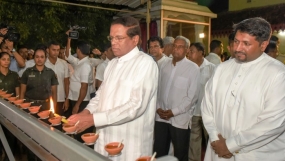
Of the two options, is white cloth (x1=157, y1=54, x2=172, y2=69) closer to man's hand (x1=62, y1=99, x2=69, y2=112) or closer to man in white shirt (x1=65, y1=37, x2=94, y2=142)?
man in white shirt (x1=65, y1=37, x2=94, y2=142)

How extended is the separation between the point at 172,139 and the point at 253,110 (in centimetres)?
195

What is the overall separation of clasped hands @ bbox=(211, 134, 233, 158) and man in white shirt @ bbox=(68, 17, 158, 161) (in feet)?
1.82

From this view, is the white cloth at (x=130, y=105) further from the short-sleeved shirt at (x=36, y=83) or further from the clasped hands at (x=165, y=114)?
the short-sleeved shirt at (x=36, y=83)

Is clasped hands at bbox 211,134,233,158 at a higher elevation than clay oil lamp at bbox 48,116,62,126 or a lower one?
lower

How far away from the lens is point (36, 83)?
4.52m

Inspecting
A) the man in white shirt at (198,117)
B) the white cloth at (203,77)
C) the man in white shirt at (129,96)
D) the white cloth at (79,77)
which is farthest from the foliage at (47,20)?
the man in white shirt at (129,96)

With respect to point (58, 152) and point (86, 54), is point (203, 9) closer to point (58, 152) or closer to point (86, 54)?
point (86, 54)

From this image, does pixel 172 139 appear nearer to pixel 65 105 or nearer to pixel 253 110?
pixel 253 110

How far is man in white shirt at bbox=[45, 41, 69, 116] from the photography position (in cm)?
540

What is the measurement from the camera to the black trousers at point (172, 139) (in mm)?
3744

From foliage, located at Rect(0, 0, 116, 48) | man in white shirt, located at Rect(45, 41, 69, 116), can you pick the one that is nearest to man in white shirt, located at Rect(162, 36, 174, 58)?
man in white shirt, located at Rect(45, 41, 69, 116)

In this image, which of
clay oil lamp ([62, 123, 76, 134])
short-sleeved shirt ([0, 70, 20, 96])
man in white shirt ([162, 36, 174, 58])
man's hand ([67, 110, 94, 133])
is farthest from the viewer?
man in white shirt ([162, 36, 174, 58])

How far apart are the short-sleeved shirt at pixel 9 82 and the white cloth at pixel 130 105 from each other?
268 centimetres

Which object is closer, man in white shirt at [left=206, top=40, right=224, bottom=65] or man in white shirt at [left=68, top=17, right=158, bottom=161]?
man in white shirt at [left=68, top=17, right=158, bottom=161]
